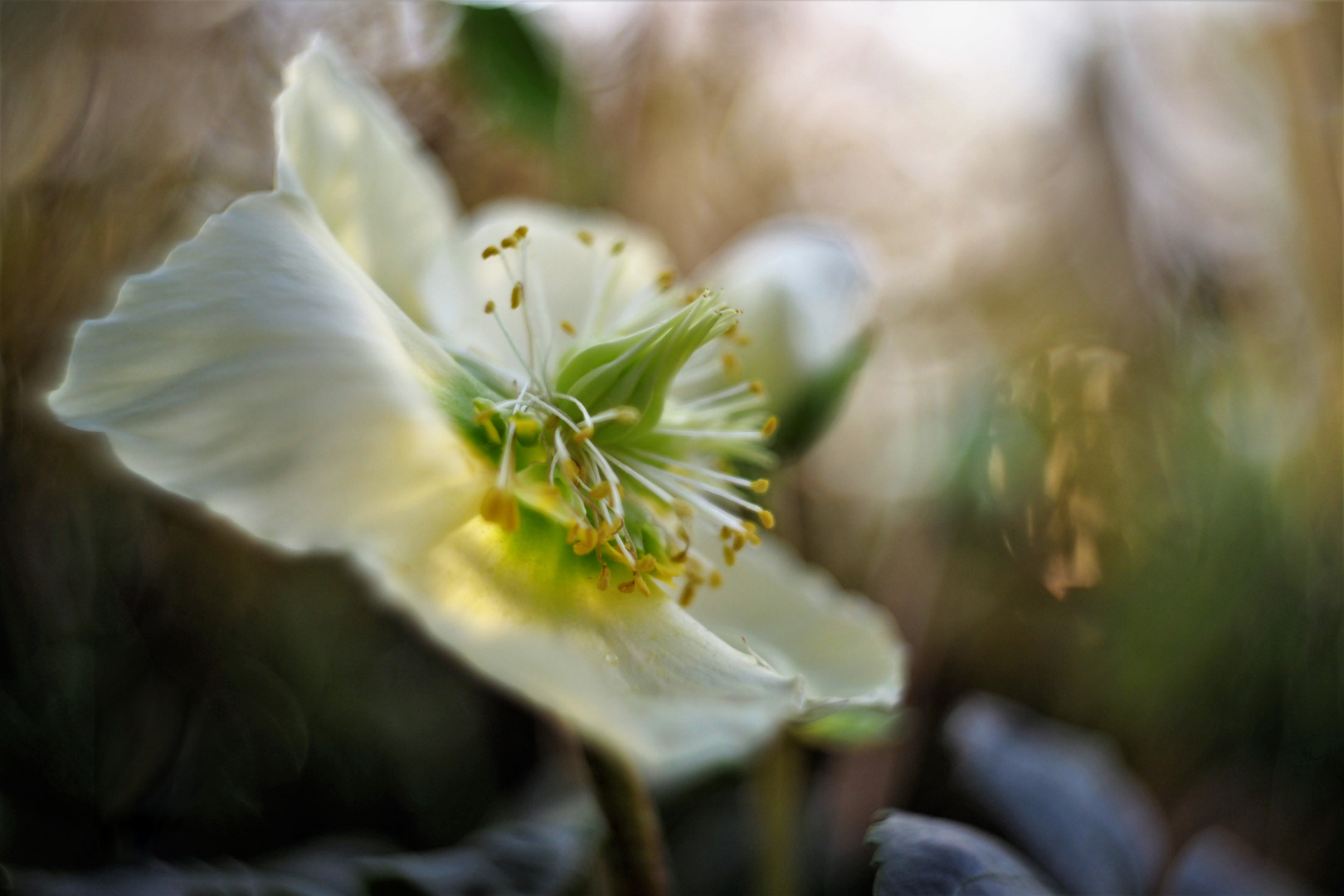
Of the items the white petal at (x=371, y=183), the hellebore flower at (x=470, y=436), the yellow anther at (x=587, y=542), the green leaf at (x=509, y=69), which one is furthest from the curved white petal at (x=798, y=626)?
the green leaf at (x=509, y=69)

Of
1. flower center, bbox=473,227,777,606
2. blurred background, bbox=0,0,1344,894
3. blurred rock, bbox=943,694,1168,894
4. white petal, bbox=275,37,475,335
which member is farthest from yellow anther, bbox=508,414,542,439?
blurred rock, bbox=943,694,1168,894

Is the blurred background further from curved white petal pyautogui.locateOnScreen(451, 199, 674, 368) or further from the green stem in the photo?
curved white petal pyautogui.locateOnScreen(451, 199, 674, 368)

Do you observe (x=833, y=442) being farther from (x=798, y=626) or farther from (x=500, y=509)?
(x=500, y=509)

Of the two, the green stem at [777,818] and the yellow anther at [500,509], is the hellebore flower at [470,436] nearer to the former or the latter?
the yellow anther at [500,509]

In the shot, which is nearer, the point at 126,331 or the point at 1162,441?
the point at 126,331

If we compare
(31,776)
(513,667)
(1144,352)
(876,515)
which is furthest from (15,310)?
(1144,352)

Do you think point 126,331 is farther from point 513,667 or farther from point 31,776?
point 31,776
